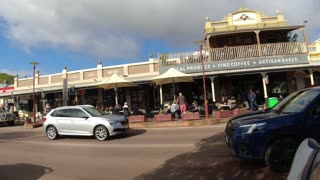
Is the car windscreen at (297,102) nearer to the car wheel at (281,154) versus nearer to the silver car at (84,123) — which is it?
the car wheel at (281,154)

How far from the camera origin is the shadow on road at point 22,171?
9094 millimetres

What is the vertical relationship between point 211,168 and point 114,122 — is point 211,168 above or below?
below

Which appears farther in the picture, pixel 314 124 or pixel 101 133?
pixel 101 133

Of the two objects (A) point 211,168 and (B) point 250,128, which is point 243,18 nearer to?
(A) point 211,168

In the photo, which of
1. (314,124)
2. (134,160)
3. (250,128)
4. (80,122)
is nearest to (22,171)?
(134,160)

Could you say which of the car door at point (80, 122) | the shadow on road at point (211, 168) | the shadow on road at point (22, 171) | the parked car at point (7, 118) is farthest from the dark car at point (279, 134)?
the parked car at point (7, 118)

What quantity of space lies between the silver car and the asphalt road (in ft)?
1.70

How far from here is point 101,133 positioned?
1577 cm

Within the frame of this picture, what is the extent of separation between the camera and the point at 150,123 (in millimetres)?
20484

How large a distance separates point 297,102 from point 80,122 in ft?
33.8

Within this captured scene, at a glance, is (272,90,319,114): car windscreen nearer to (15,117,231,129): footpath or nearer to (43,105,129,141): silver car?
(43,105,129,141): silver car

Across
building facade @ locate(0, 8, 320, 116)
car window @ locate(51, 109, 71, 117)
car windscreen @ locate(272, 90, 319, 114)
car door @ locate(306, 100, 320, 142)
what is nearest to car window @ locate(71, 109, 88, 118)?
car window @ locate(51, 109, 71, 117)

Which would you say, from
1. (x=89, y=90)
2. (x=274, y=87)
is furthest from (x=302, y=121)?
(x=89, y=90)

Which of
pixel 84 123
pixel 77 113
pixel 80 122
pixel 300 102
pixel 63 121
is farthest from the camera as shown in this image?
pixel 63 121
